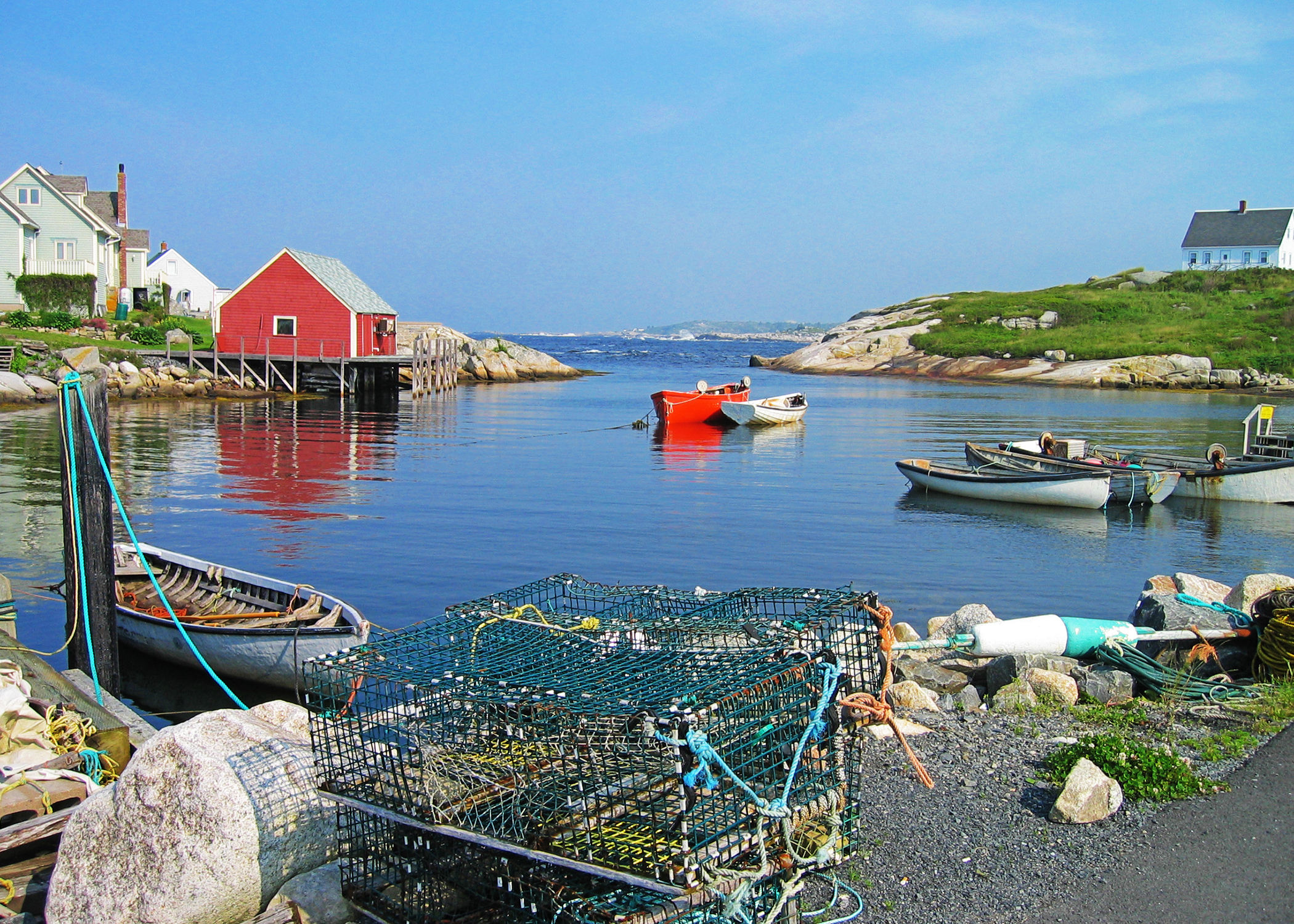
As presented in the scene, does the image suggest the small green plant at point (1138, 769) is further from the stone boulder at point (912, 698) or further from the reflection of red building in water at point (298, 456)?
the reflection of red building in water at point (298, 456)

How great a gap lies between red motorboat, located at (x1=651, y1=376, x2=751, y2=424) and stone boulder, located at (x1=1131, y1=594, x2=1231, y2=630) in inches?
1372

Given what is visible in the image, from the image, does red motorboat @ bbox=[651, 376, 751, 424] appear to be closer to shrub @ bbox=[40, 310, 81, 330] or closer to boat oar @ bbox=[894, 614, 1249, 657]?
shrub @ bbox=[40, 310, 81, 330]

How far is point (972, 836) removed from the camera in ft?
20.7

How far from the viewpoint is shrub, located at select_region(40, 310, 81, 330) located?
162 feet

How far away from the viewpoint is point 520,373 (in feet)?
263

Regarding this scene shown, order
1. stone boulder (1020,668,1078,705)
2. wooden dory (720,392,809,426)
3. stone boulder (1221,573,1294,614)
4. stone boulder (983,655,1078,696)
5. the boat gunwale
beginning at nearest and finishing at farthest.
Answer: stone boulder (1020,668,1078,705)
stone boulder (983,655,1078,696)
stone boulder (1221,573,1294,614)
the boat gunwale
wooden dory (720,392,809,426)

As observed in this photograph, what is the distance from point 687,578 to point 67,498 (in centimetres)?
1000

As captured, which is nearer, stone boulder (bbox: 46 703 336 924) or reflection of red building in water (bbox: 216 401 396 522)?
stone boulder (bbox: 46 703 336 924)

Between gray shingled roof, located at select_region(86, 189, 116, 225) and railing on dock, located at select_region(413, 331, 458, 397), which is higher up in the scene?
gray shingled roof, located at select_region(86, 189, 116, 225)

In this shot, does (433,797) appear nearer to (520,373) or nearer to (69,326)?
(69,326)

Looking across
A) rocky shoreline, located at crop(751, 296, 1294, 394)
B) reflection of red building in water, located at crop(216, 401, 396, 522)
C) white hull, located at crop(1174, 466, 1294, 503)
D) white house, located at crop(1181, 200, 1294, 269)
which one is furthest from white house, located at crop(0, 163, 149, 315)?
white house, located at crop(1181, 200, 1294, 269)

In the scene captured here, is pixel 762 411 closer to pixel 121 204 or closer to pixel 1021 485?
pixel 1021 485

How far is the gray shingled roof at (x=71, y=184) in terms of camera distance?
204ft

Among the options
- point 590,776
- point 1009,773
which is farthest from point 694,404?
point 590,776
